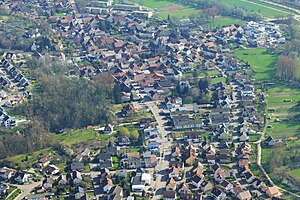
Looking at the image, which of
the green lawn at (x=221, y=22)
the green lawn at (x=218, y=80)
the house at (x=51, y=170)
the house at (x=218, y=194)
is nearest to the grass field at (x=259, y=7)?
the green lawn at (x=221, y=22)

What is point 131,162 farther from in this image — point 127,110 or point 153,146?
point 127,110

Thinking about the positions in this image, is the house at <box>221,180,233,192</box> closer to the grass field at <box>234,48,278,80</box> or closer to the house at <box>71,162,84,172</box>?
the house at <box>71,162,84,172</box>

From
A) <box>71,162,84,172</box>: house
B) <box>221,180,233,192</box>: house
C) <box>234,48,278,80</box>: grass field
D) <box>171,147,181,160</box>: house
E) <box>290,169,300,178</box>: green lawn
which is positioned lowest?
<box>71,162,84,172</box>: house

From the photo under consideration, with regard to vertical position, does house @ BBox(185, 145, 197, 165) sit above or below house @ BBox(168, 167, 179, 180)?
above

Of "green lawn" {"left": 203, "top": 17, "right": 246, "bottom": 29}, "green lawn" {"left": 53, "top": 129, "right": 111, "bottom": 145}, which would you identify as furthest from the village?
"green lawn" {"left": 203, "top": 17, "right": 246, "bottom": 29}

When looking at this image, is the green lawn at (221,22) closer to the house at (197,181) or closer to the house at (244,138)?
the house at (244,138)

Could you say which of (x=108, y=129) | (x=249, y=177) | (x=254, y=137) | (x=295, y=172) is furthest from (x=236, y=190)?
(x=108, y=129)

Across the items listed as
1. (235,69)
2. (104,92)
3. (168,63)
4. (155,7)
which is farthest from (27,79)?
(155,7)
